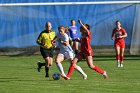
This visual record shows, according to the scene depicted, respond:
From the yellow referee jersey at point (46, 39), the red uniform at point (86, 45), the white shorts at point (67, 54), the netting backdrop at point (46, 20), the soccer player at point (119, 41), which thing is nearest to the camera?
the red uniform at point (86, 45)

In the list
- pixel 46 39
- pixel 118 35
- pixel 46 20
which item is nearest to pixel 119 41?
pixel 118 35

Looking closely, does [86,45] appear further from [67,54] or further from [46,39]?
[46,39]

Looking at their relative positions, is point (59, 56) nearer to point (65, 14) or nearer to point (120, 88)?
point (120, 88)

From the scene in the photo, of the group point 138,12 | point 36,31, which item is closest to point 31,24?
point 36,31

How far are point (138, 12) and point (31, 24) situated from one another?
6.72 metres

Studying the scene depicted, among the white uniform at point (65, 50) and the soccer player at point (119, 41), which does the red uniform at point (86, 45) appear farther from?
the soccer player at point (119, 41)

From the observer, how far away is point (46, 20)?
33.9m

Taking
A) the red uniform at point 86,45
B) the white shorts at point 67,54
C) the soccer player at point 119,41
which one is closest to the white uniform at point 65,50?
the white shorts at point 67,54

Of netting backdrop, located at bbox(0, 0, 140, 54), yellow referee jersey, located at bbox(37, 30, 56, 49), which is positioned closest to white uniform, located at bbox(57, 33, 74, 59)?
yellow referee jersey, located at bbox(37, 30, 56, 49)

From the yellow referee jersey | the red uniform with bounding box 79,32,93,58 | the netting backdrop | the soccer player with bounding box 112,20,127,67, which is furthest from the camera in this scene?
the netting backdrop

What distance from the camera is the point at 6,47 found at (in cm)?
3366

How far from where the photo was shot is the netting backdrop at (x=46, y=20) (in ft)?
111

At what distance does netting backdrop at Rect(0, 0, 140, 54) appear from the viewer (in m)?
33.7

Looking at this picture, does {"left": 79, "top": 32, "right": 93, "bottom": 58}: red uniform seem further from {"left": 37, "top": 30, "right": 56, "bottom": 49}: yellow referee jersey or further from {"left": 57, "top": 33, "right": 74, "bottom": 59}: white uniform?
{"left": 37, "top": 30, "right": 56, "bottom": 49}: yellow referee jersey
